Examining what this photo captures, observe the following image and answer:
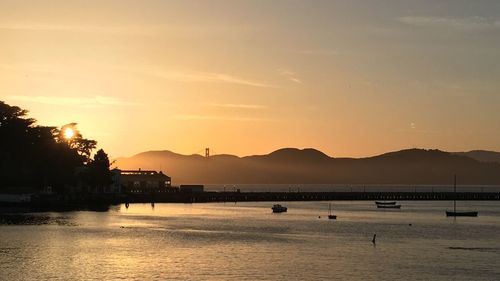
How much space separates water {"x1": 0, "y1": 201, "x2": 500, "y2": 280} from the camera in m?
69.2

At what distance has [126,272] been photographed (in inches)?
2704

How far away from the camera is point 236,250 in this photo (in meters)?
88.1

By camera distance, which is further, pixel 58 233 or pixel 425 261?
pixel 58 233

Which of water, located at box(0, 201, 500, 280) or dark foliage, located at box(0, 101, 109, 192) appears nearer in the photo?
water, located at box(0, 201, 500, 280)

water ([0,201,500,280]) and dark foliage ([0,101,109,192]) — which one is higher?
dark foliage ([0,101,109,192])

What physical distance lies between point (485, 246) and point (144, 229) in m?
54.6

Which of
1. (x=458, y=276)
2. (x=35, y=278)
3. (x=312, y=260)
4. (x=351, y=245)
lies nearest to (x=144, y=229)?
(x=351, y=245)

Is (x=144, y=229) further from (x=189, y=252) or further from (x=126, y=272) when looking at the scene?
(x=126, y=272)

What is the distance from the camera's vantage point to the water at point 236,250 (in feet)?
227

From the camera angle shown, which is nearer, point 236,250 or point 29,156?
point 236,250

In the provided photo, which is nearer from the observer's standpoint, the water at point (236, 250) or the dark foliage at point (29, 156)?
the water at point (236, 250)

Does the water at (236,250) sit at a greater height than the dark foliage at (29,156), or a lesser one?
lesser

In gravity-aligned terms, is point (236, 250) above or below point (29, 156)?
below

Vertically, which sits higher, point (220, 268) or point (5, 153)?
point (5, 153)
